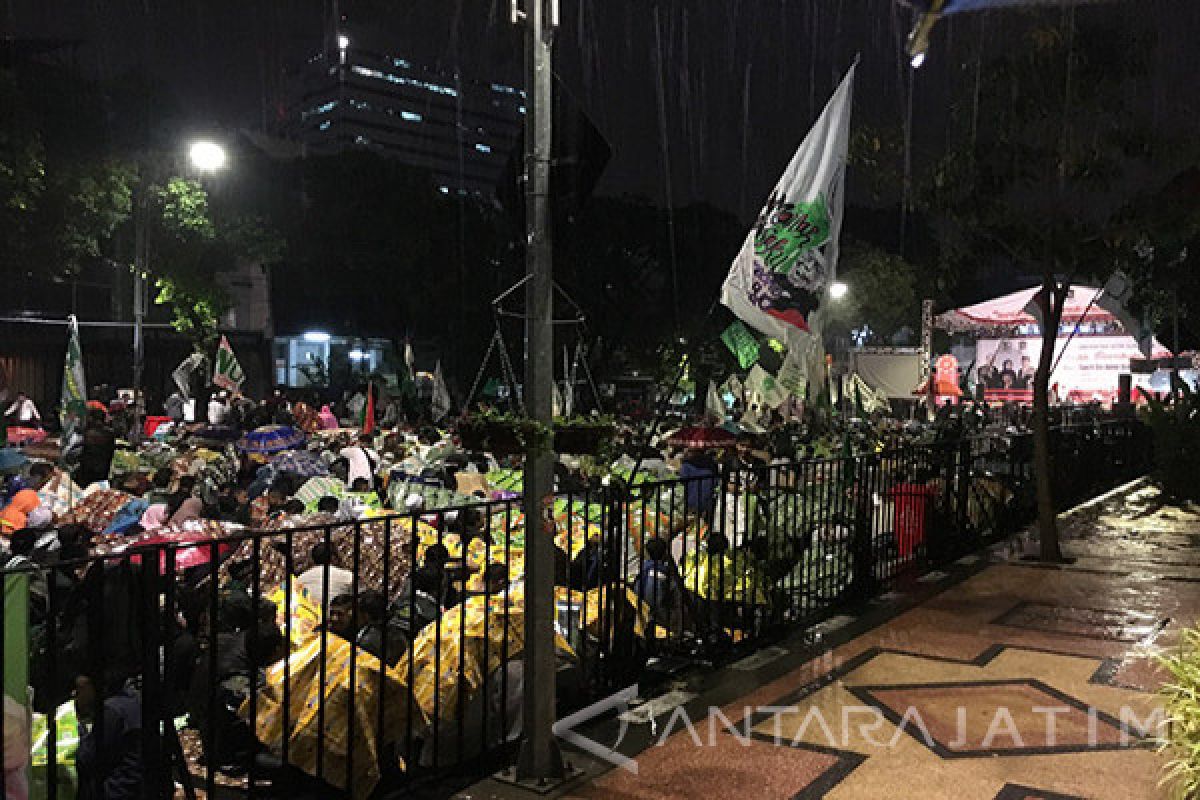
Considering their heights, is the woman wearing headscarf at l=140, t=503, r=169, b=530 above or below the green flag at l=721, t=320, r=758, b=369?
below

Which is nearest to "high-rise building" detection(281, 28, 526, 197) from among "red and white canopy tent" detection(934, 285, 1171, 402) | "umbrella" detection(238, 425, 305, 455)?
"red and white canopy tent" detection(934, 285, 1171, 402)

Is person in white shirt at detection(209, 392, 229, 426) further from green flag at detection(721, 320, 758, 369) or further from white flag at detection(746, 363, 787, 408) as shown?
green flag at detection(721, 320, 758, 369)

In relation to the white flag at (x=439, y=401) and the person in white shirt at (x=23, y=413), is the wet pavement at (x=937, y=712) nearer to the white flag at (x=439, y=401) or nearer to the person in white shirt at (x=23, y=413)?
the white flag at (x=439, y=401)

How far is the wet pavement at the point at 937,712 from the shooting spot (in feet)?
16.5

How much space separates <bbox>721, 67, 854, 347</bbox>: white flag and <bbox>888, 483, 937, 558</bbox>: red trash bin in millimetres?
3545

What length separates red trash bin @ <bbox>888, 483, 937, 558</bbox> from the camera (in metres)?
9.95

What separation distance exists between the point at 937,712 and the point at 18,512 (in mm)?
8408

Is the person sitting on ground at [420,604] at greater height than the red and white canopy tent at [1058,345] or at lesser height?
lesser

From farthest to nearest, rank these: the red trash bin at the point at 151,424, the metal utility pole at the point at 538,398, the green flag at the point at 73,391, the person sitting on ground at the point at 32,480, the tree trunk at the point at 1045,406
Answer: the red trash bin at the point at 151,424 < the green flag at the point at 73,391 < the person sitting on ground at the point at 32,480 < the tree trunk at the point at 1045,406 < the metal utility pole at the point at 538,398

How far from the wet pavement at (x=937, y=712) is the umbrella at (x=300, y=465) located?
7278mm

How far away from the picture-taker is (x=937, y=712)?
239 inches

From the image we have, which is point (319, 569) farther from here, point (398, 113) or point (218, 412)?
point (398, 113)

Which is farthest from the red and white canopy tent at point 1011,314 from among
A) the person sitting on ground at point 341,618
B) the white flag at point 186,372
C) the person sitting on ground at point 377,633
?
the person sitting on ground at point 341,618

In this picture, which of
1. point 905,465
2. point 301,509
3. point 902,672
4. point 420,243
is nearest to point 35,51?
point 420,243
